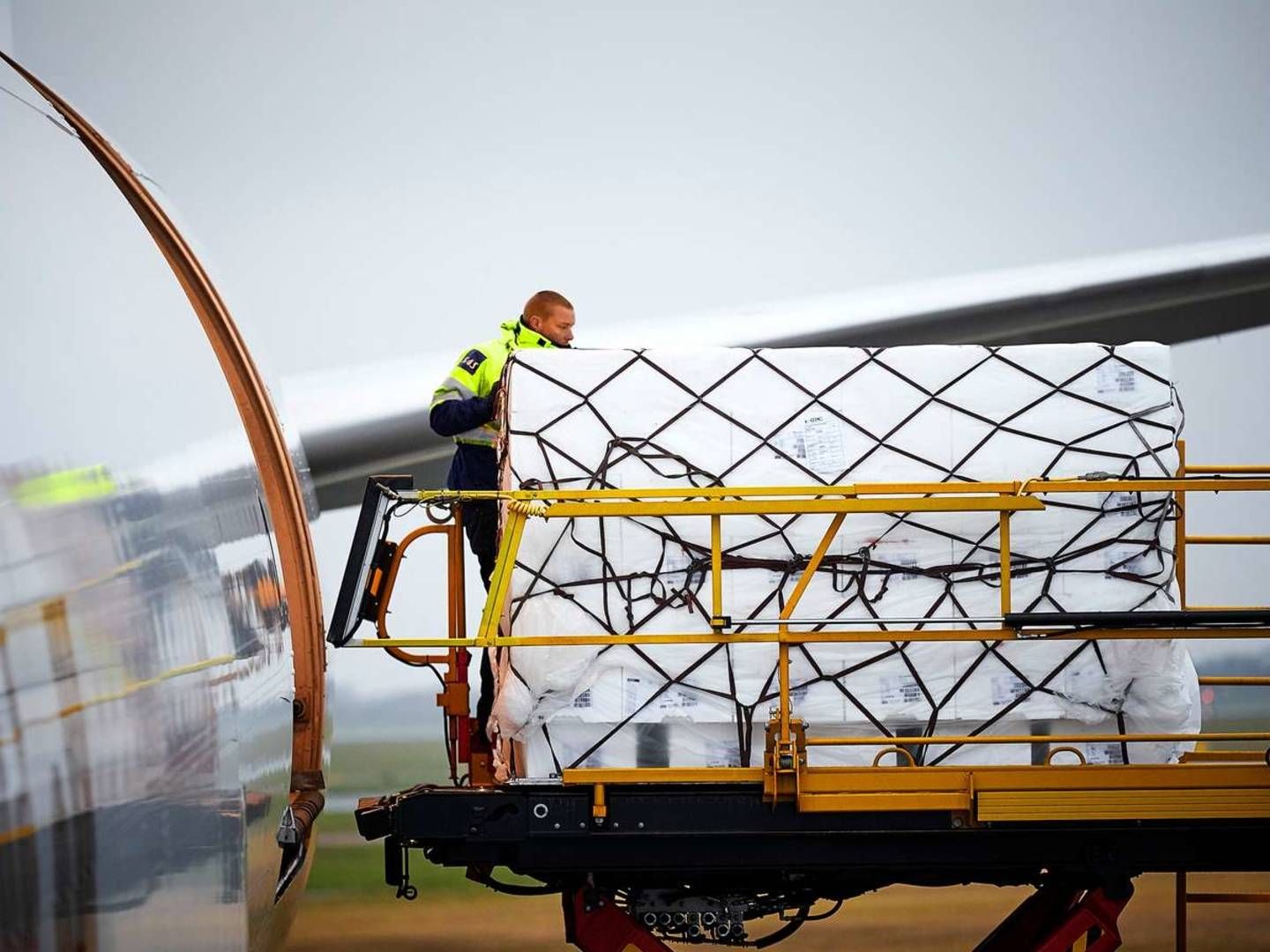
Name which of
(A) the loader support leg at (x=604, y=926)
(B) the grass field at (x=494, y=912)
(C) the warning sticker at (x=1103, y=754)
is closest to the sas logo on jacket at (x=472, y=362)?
(A) the loader support leg at (x=604, y=926)

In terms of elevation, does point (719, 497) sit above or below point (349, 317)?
below

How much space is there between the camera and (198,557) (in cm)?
298

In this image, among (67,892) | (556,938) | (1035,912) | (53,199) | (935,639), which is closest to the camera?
(67,892)

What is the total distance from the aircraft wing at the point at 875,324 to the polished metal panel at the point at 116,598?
14.7 feet

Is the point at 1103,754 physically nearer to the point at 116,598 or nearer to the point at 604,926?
the point at 604,926

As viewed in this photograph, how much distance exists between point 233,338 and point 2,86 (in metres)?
0.97

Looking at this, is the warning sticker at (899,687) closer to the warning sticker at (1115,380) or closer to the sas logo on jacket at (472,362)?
the warning sticker at (1115,380)

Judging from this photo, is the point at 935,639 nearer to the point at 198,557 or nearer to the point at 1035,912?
the point at 1035,912

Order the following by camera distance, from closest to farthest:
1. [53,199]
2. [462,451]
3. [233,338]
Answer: [53,199] < [233,338] < [462,451]

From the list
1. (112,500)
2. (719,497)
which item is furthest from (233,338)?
(719,497)

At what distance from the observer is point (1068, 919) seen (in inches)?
184

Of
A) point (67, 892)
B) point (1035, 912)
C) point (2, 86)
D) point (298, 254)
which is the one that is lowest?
point (1035, 912)

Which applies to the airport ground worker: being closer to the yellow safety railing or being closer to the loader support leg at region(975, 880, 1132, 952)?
the yellow safety railing

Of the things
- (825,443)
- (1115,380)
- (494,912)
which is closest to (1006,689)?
(825,443)
